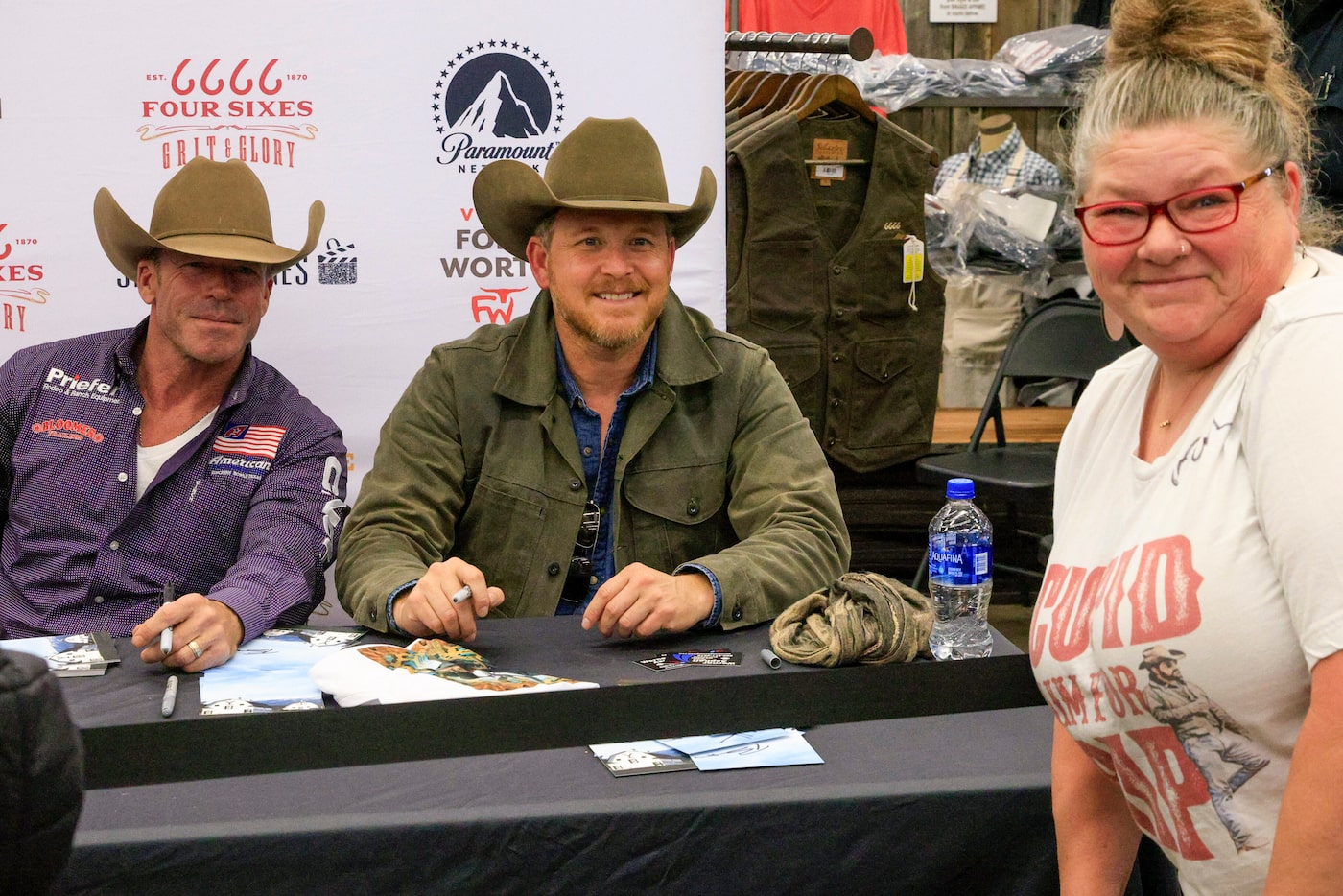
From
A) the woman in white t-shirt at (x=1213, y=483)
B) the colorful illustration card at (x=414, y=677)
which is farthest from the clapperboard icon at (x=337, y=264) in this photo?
the woman in white t-shirt at (x=1213, y=483)

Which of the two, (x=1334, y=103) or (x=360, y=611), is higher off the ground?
(x=1334, y=103)

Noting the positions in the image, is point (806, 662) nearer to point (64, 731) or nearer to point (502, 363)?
point (502, 363)

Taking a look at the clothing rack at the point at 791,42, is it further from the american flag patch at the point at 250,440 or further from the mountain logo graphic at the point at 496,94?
the american flag patch at the point at 250,440

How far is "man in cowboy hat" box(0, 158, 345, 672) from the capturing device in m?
2.47

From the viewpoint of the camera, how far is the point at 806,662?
1779mm

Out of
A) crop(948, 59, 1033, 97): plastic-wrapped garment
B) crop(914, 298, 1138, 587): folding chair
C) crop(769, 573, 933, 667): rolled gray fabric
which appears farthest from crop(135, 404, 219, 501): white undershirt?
crop(948, 59, 1033, 97): plastic-wrapped garment

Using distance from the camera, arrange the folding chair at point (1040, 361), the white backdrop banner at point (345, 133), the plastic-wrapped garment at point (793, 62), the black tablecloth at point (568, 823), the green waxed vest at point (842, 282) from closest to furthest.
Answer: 1. the black tablecloth at point (568, 823)
2. the white backdrop banner at point (345, 133)
3. the green waxed vest at point (842, 282)
4. the folding chair at point (1040, 361)
5. the plastic-wrapped garment at point (793, 62)

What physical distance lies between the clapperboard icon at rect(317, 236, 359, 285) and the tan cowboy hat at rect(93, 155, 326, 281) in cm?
30

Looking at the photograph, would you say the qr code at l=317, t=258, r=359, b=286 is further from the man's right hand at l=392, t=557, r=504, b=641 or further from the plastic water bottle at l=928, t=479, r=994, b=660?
the plastic water bottle at l=928, t=479, r=994, b=660

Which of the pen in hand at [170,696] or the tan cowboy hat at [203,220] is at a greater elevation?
the tan cowboy hat at [203,220]

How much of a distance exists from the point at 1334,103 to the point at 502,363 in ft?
7.79

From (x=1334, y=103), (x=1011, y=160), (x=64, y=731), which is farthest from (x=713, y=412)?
(x=1011, y=160)

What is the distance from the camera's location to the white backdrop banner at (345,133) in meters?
2.90

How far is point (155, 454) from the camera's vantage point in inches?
99.9
